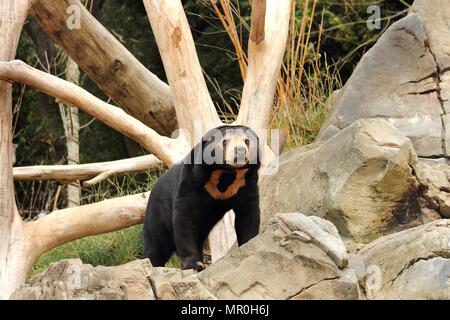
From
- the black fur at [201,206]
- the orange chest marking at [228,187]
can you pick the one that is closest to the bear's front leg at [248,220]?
the black fur at [201,206]

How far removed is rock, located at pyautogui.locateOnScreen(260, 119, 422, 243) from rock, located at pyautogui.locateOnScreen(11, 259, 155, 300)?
1902 millimetres

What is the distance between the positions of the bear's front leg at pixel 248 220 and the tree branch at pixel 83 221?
1411mm

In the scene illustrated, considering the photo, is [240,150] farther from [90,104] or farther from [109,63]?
[109,63]

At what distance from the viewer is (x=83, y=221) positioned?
673 centimetres

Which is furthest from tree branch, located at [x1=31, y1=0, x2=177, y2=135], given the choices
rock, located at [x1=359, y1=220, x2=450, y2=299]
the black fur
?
rock, located at [x1=359, y1=220, x2=450, y2=299]

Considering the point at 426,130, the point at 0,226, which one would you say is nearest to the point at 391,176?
the point at 426,130

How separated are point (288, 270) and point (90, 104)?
2.92 meters

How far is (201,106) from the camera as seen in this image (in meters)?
6.87

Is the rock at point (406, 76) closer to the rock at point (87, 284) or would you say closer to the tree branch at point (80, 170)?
the tree branch at point (80, 170)

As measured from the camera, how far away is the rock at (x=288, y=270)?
4117 millimetres

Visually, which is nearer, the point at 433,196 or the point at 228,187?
the point at 228,187

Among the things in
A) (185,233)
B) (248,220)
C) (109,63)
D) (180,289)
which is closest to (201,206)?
(185,233)

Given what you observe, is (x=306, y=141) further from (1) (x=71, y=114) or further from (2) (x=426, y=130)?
(1) (x=71, y=114)

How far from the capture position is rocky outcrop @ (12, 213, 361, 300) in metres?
4.03
